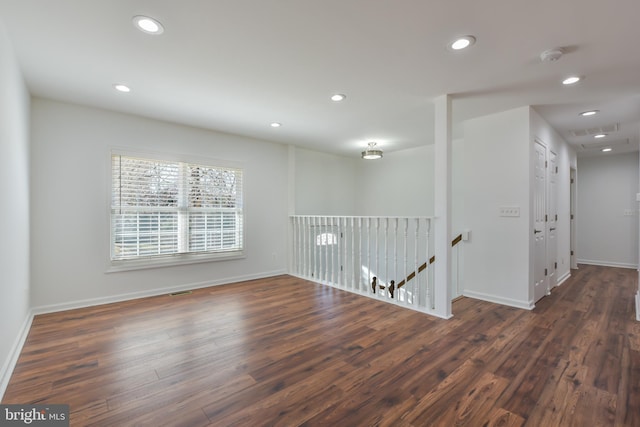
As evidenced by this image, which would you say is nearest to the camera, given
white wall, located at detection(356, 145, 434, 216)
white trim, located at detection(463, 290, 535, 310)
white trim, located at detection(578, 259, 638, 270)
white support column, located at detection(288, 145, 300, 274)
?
white trim, located at detection(463, 290, 535, 310)

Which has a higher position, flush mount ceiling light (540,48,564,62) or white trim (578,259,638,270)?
flush mount ceiling light (540,48,564,62)

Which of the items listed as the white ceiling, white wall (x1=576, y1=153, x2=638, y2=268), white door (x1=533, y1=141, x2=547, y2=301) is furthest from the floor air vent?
white wall (x1=576, y1=153, x2=638, y2=268)

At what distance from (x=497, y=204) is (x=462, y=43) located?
215 cm

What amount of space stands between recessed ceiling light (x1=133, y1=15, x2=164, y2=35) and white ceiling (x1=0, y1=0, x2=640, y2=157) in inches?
1.8

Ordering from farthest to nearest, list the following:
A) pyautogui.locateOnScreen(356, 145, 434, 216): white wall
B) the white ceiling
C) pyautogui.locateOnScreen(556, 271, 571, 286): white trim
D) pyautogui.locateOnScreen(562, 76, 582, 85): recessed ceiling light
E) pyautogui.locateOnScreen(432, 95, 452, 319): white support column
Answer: pyautogui.locateOnScreen(356, 145, 434, 216): white wall, pyautogui.locateOnScreen(556, 271, 571, 286): white trim, pyautogui.locateOnScreen(432, 95, 452, 319): white support column, pyautogui.locateOnScreen(562, 76, 582, 85): recessed ceiling light, the white ceiling

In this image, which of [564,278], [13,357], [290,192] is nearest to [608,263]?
[564,278]

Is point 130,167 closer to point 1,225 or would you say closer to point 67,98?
point 67,98

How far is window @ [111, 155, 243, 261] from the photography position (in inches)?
142

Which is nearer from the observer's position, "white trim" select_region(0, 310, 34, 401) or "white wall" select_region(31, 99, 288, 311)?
"white trim" select_region(0, 310, 34, 401)

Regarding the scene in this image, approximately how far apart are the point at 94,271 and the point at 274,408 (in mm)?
3008

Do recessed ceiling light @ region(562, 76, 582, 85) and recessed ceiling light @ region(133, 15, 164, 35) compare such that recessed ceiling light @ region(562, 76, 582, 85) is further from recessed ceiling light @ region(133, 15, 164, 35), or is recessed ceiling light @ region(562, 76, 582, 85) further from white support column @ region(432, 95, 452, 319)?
recessed ceiling light @ region(133, 15, 164, 35)

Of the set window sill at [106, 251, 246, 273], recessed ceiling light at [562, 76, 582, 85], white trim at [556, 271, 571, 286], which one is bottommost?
white trim at [556, 271, 571, 286]

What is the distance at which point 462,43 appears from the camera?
6.80ft

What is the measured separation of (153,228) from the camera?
3826mm
